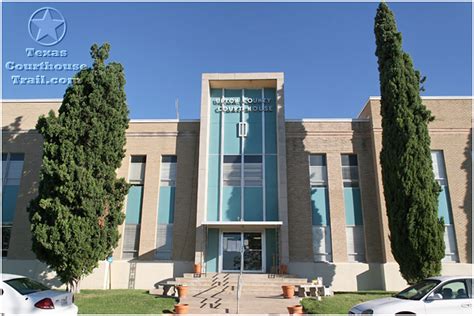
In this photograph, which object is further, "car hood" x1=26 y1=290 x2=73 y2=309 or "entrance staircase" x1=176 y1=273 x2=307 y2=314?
"entrance staircase" x1=176 y1=273 x2=307 y2=314

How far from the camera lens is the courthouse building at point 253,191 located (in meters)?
18.6

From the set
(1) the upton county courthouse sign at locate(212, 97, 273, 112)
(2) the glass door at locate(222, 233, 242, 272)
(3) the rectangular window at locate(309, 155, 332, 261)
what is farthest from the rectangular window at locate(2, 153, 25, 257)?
(3) the rectangular window at locate(309, 155, 332, 261)

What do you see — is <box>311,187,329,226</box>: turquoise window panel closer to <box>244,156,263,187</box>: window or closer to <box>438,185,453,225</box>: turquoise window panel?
<box>244,156,263,187</box>: window

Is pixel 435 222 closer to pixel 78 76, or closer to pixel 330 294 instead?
pixel 330 294

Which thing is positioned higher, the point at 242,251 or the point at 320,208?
the point at 320,208

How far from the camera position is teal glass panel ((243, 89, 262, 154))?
67.8 feet

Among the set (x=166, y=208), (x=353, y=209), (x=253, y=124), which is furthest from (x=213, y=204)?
(x=353, y=209)

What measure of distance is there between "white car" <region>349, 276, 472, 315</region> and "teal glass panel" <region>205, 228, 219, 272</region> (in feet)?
35.0

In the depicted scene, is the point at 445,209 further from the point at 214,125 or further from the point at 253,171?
the point at 214,125

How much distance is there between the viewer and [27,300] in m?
8.16

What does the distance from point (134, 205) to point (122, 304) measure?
8258 mm

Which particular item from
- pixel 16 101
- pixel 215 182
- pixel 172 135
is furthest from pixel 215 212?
pixel 16 101

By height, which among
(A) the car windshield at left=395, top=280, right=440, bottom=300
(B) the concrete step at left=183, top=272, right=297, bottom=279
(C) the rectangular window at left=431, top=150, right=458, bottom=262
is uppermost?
(C) the rectangular window at left=431, top=150, right=458, bottom=262

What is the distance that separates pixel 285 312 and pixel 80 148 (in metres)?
10.3
